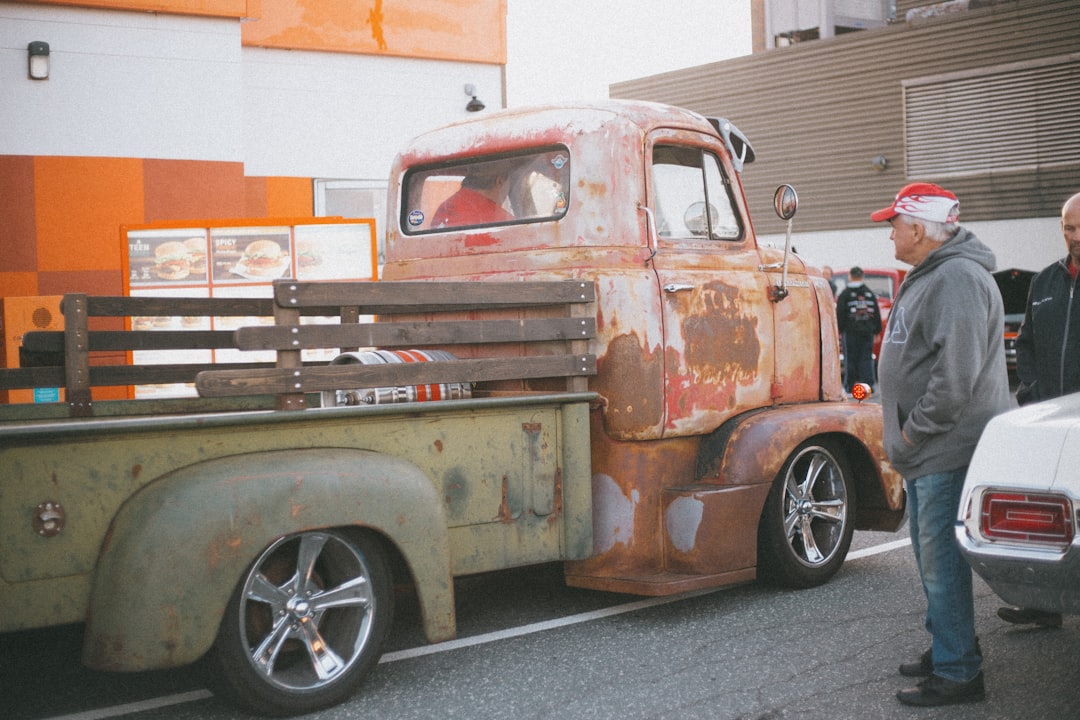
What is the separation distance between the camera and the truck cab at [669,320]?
5.30 meters

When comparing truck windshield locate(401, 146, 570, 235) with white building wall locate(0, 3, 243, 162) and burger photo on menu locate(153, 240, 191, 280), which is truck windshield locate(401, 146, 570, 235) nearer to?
burger photo on menu locate(153, 240, 191, 280)

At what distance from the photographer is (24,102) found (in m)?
10.5

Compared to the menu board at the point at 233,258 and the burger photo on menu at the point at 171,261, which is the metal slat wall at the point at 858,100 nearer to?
the menu board at the point at 233,258

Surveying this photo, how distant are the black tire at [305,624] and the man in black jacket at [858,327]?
12077mm

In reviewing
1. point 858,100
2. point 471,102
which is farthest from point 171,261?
point 858,100

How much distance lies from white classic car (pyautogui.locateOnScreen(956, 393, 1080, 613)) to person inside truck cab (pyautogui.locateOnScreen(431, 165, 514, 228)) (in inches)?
116

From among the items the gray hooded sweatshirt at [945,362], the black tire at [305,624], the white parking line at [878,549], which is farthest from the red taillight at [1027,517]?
the white parking line at [878,549]

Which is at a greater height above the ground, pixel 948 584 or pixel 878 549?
pixel 948 584

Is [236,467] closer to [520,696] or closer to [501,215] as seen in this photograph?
[520,696]

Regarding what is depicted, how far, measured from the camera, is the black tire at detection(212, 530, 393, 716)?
402cm

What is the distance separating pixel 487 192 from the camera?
602cm

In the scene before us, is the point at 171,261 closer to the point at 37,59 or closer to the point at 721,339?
the point at 37,59

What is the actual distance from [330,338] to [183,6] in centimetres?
779

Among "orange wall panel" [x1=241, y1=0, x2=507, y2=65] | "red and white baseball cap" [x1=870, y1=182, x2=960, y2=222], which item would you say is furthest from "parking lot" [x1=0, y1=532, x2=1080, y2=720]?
"orange wall panel" [x1=241, y1=0, x2=507, y2=65]
